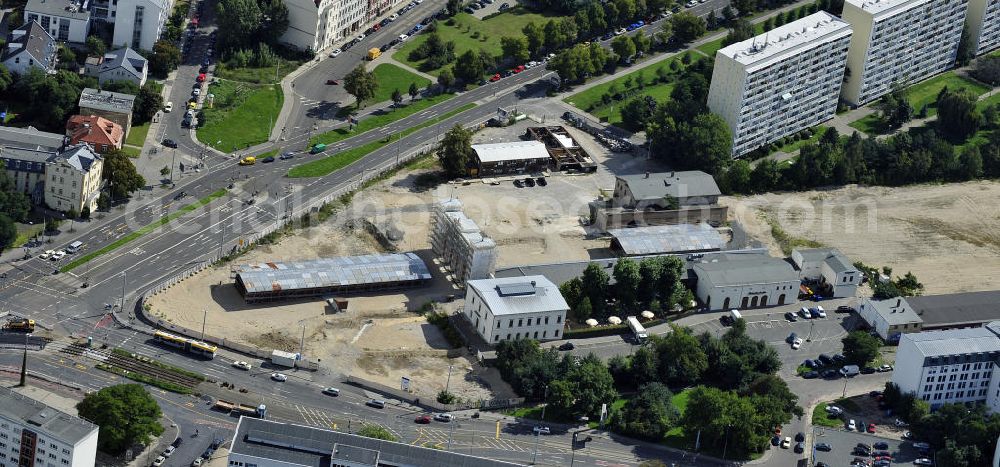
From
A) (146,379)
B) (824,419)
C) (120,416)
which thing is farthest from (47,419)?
(824,419)

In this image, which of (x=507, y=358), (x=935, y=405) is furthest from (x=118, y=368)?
(x=935, y=405)

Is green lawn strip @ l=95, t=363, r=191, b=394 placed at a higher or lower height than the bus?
lower

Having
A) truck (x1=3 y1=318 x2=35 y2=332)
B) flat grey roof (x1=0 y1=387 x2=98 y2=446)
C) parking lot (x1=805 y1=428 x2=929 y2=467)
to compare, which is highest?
flat grey roof (x1=0 y1=387 x2=98 y2=446)

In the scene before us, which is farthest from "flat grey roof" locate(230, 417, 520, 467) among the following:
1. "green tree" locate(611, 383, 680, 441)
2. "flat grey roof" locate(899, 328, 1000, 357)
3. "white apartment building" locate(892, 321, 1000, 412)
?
"flat grey roof" locate(899, 328, 1000, 357)

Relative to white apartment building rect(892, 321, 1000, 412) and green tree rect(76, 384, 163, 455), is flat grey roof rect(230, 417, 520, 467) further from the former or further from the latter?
white apartment building rect(892, 321, 1000, 412)

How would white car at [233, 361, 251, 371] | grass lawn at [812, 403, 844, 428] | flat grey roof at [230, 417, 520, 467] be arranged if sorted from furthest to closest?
grass lawn at [812, 403, 844, 428]
white car at [233, 361, 251, 371]
flat grey roof at [230, 417, 520, 467]

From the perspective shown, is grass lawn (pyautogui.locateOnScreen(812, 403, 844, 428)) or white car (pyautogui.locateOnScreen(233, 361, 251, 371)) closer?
white car (pyautogui.locateOnScreen(233, 361, 251, 371))

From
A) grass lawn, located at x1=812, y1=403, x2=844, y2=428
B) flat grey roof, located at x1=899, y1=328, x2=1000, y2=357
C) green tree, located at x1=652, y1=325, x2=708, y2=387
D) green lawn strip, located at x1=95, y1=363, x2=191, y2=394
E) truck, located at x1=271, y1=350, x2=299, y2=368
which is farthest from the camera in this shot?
green tree, located at x1=652, y1=325, x2=708, y2=387

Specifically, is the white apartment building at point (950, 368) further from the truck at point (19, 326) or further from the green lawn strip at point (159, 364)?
the truck at point (19, 326)
